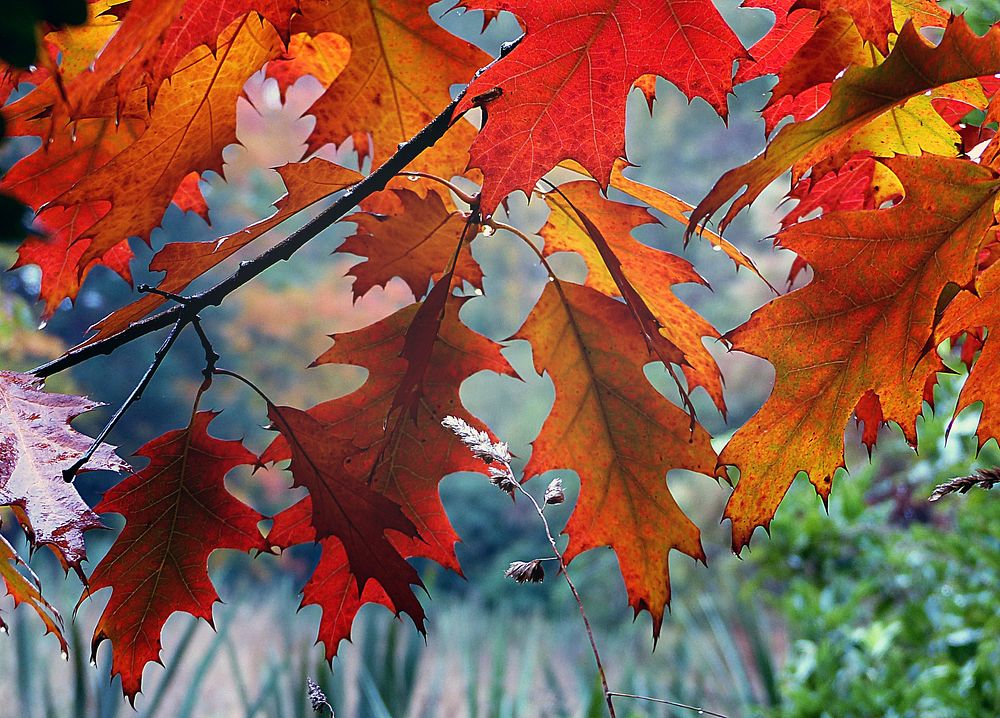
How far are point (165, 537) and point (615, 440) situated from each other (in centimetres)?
19

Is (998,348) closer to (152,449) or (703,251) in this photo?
(152,449)

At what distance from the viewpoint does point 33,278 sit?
1890 mm

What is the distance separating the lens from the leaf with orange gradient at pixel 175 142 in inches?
10.9

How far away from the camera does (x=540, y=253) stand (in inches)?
13.3

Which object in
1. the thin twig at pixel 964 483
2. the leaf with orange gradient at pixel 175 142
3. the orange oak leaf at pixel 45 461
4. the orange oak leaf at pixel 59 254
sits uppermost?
the leaf with orange gradient at pixel 175 142

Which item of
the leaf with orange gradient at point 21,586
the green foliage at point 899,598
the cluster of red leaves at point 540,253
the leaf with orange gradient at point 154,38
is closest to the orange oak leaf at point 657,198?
the cluster of red leaves at point 540,253

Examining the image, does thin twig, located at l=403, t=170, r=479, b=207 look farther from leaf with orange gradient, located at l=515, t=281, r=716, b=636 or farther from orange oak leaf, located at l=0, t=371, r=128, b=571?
orange oak leaf, located at l=0, t=371, r=128, b=571

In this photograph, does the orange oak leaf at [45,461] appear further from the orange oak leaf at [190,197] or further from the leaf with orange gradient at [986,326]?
the leaf with orange gradient at [986,326]

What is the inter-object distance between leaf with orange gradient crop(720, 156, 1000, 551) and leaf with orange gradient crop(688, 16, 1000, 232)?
0.10 ft

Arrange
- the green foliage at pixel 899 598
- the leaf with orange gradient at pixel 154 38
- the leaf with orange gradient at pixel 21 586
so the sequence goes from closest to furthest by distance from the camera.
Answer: the leaf with orange gradient at pixel 154 38, the leaf with orange gradient at pixel 21 586, the green foliage at pixel 899 598

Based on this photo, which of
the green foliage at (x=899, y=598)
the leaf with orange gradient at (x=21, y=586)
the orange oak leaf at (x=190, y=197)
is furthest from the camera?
the green foliage at (x=899, y=598)

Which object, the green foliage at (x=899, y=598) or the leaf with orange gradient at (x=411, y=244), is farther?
the green foliage at (x=899, y=598)

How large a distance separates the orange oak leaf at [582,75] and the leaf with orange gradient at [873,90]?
24mm

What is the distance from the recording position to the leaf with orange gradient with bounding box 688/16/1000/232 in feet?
0.75
